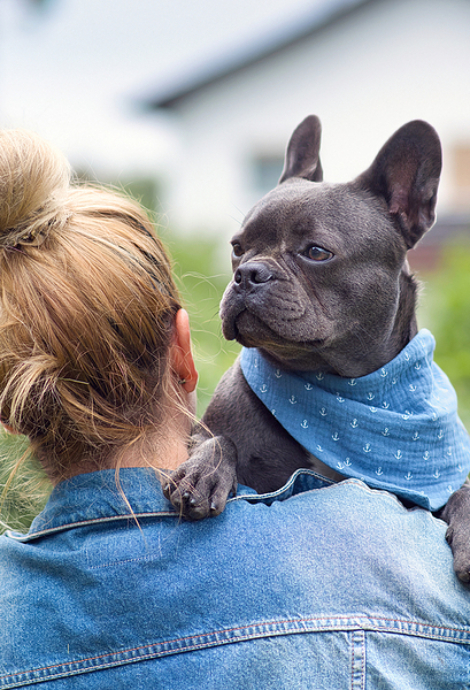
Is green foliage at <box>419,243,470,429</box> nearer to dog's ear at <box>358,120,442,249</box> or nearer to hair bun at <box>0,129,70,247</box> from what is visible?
dog's ear at <box>358,120,442,249</box>

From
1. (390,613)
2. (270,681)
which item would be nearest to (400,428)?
(390,613)

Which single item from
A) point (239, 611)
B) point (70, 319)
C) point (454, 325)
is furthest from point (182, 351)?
point (454, 325)

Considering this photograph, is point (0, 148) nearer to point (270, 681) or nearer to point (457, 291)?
point (270, 681)

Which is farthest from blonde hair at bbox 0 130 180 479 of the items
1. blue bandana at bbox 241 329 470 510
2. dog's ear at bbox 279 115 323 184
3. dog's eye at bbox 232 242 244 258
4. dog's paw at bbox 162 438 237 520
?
dog's ear at bbox 279 115 323 184

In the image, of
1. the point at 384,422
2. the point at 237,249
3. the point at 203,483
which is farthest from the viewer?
the point at 237,249

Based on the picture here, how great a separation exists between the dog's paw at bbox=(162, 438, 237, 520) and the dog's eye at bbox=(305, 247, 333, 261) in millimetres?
661

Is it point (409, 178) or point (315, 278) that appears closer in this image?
point (315, 278)

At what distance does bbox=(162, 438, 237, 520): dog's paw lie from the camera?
5.42 ft

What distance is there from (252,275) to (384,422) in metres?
0.62

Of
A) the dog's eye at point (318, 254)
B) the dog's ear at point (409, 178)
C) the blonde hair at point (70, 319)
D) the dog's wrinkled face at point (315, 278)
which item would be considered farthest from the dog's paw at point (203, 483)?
the dog's ear at point (409, 178)

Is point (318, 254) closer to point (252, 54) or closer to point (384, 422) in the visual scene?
point (384, 422)

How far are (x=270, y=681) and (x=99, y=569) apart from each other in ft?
1.43

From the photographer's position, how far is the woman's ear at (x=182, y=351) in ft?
6.03

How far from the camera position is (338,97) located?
16.2 meters
